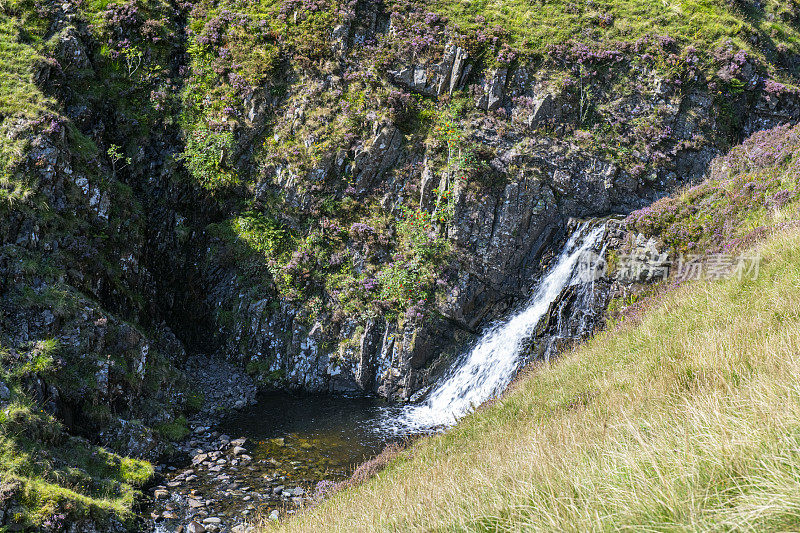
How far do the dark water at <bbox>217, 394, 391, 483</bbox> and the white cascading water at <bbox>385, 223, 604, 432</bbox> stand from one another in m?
1.32

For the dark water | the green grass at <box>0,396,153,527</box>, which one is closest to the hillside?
the dark water

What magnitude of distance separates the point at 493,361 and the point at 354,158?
11.0 metres

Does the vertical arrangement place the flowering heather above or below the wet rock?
above

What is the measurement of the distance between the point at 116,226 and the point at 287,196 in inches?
275

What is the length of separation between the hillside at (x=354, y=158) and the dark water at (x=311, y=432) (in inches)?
34.3

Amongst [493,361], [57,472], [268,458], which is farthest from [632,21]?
[57,472]

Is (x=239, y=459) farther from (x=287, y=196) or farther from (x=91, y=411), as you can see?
(x=287, y=196)

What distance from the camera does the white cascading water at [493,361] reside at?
16672 millimetres

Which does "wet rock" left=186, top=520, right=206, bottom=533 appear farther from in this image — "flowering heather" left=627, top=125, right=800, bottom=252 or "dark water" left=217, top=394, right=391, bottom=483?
"flowering heather" left=627, top=125, right=800, bottom=252

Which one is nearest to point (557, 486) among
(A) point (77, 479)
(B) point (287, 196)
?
(A) point (77, 479)

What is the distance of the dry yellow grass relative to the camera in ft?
12.0

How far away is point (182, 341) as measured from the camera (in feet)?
65.7

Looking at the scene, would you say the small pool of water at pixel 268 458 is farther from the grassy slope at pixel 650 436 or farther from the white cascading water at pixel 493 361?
the grassy slope at pixel 650 436

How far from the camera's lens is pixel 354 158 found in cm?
2075
